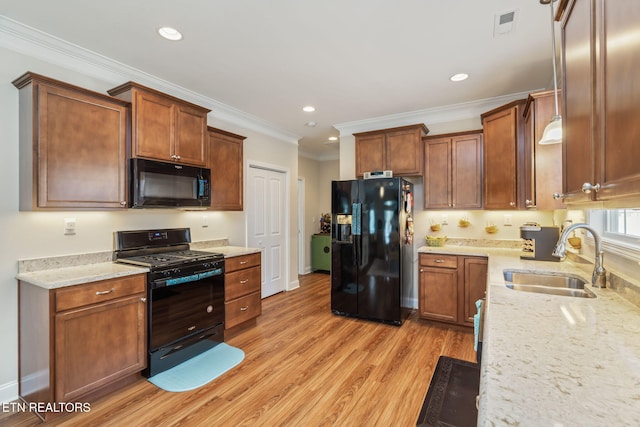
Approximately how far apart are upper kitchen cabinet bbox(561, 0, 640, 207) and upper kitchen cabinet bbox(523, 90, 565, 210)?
1379 millimetres

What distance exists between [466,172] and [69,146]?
387cm

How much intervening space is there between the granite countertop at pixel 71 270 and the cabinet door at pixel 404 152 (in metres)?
3.01

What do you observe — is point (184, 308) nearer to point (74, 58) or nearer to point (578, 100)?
point (74, 58)

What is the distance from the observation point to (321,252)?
6520mm

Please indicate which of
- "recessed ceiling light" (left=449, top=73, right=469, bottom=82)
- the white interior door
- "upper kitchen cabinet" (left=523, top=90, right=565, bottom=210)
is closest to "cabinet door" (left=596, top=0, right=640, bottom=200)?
"upper kitchen cabinet" (left=523, top=90, right=565, bottom=210)

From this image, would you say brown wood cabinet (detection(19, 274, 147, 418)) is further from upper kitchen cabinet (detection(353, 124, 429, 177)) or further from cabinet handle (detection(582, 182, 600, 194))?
upper kitchen cabinet (detection(353, 124, 429, 177))

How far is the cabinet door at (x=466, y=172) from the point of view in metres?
3.62

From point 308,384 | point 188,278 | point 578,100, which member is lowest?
point 308,384

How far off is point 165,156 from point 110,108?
0.54 metres

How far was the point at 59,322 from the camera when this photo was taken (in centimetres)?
197

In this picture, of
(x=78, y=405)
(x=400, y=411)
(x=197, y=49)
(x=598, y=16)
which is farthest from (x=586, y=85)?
(x=78, y=405)

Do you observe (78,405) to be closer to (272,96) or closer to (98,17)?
(98,17)

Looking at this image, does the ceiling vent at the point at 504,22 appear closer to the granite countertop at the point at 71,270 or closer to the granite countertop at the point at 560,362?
the granite countertop at the point at 560,362

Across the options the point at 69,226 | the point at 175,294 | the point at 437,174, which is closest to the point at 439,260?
the point at 437,174
